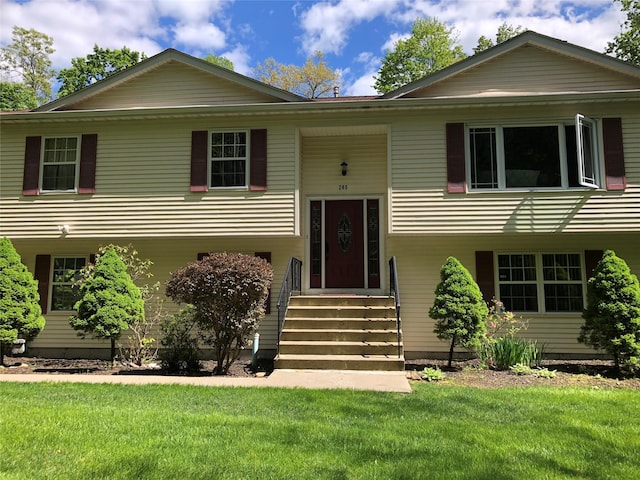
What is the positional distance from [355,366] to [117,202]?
617cm

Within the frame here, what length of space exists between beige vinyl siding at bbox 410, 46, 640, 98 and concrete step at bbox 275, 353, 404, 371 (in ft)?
19.2

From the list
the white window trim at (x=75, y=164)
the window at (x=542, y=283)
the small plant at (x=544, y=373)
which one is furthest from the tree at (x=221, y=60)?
the small plant at (x=544, y=373)

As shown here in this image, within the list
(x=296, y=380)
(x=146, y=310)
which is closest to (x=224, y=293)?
(x=296, y=380)

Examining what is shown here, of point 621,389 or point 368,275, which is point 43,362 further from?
point 621,389

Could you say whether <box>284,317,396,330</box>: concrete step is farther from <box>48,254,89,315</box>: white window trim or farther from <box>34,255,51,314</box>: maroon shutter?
<box>34,255,51,314</box>: maroon shutter

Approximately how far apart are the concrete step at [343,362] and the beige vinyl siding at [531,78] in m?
5.85

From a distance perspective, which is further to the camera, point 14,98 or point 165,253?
point 14,98

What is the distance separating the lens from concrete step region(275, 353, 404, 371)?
756 centimetres

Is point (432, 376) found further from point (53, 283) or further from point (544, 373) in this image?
point (53, 283)

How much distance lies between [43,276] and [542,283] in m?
11.0

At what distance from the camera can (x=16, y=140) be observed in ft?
34.3

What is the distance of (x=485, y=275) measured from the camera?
386 inches

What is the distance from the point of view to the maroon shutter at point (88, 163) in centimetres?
1005

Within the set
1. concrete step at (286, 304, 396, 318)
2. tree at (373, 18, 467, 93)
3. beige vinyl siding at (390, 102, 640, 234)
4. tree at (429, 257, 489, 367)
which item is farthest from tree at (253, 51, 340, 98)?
tree at (429, 257, 489, 367)
